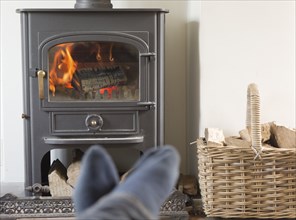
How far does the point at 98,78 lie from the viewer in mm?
2148

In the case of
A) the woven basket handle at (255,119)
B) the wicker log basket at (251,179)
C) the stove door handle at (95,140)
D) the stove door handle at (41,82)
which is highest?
the stove door handle at (41,82)

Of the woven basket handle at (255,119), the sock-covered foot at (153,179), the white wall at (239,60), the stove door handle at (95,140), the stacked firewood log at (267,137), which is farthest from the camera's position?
the white wall at (239,60)

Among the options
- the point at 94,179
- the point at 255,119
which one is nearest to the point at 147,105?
the point at 255,119

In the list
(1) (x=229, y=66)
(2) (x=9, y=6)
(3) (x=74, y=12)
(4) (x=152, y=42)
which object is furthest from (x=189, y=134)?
(2) (x=9, y=6)

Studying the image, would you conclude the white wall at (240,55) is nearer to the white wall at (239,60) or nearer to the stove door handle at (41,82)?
the white wall at (239,60)

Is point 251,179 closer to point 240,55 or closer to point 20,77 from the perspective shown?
point 240,55

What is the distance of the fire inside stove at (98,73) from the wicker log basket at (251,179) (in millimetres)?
455

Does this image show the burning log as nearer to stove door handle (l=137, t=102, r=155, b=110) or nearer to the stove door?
the stove door

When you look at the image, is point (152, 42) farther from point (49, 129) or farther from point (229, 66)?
point (49, 129)

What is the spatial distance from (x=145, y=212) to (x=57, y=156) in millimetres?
2042

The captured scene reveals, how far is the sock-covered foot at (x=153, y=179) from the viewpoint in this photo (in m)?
0.48

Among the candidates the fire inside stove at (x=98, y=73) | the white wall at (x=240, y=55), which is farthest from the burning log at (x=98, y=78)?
the white wall at (x=240, y=55)

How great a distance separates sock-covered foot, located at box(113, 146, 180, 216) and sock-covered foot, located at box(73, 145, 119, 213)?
3 centimetres

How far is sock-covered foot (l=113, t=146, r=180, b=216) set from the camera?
48cm
